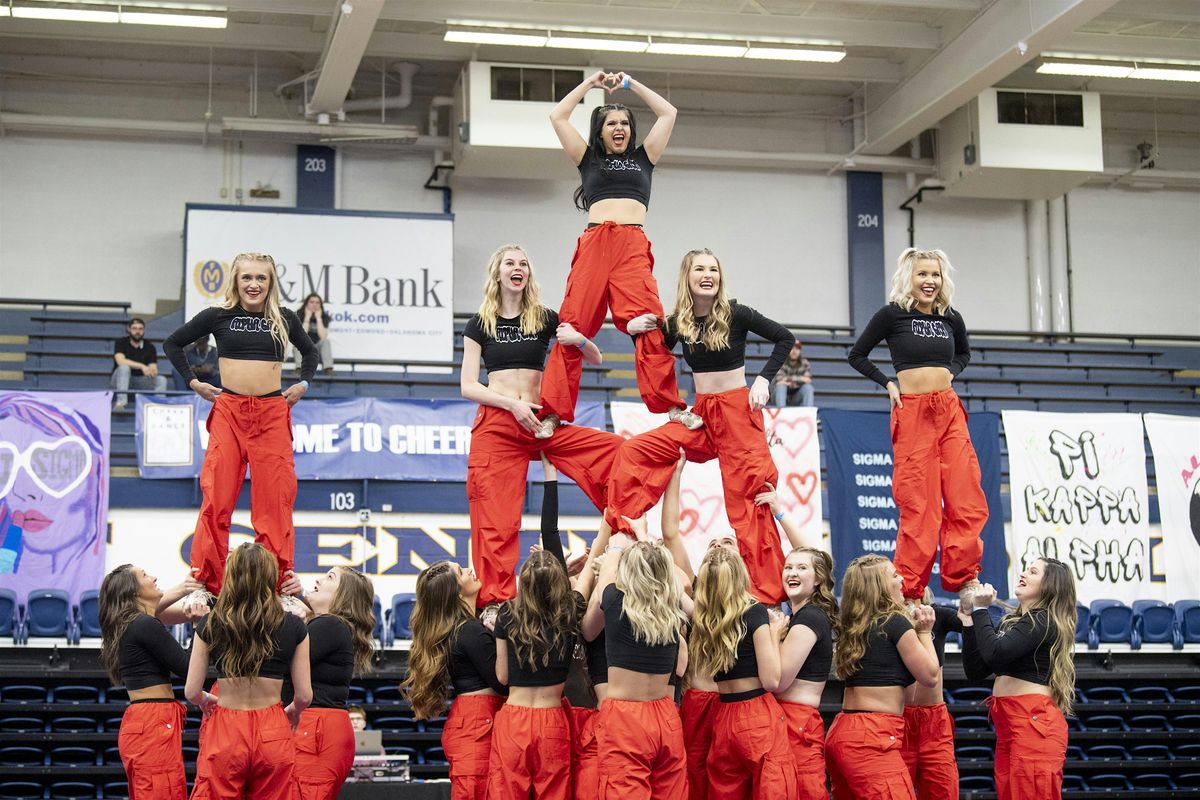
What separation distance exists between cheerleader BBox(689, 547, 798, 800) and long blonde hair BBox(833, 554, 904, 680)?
0.46m

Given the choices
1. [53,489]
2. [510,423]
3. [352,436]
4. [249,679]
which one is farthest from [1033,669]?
[53,489]

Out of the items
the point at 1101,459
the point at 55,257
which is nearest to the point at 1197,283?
the point at 1101,459

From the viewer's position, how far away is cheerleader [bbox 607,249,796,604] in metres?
6.63

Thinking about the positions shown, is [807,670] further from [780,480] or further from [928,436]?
[780,480]

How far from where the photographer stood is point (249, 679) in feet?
17.6

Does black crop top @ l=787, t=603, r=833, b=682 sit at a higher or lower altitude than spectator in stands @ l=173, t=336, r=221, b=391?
lower

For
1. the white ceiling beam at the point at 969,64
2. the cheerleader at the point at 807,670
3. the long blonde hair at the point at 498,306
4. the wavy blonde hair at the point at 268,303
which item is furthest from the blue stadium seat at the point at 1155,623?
the wavy blonde hair at the point at 268,303

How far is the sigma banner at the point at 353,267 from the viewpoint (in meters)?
15.4

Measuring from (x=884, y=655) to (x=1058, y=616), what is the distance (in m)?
0.98

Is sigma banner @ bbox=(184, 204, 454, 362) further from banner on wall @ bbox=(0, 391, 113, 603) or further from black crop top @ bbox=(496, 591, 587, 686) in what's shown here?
black crop top @ bbox=(496, 591, 587, 686)

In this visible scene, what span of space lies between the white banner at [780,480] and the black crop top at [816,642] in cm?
611

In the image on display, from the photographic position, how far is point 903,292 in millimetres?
7238

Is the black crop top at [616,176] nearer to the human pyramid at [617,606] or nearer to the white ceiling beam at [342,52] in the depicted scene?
the human pyramid at [617,606]

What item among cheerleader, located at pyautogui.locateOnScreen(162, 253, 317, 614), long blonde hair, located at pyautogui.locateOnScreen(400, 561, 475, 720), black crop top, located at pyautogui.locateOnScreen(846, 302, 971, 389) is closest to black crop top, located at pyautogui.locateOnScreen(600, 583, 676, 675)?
long blonde hair, located at pyautogui.locateOnScreen(400, 561, 475, 720)
